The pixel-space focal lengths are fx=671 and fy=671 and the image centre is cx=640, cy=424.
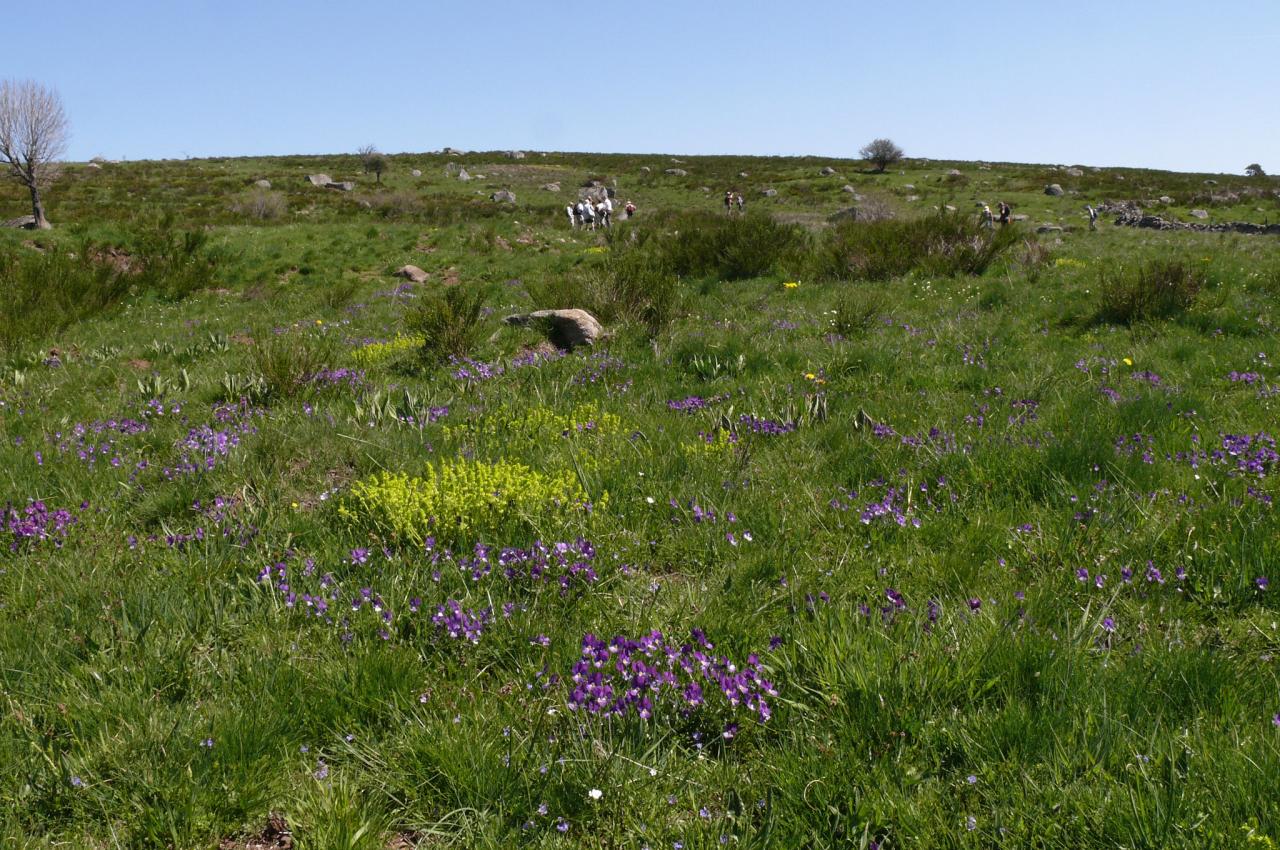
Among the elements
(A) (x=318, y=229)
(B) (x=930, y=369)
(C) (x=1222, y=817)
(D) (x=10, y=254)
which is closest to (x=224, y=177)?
(A) (x=318, y=229)

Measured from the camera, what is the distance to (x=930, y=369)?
695 centimetres

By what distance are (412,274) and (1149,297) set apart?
1684cm

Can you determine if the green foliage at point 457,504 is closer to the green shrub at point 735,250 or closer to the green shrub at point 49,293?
the green shrub at point 49,293

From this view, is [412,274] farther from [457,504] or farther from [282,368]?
[457,504]

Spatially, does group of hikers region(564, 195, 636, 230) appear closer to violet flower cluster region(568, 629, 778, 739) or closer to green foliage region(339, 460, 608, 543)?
green foliage region(339, 460, 608, 543)

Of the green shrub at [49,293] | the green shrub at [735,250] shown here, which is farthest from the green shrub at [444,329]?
the green shrub at [735,250]

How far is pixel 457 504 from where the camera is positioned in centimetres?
363

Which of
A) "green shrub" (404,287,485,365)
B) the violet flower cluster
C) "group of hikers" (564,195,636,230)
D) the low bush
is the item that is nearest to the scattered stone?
"green shrub" (404,287,485,365)

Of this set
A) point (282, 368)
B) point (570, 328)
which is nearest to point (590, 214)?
point (570, 328)

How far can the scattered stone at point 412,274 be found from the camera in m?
18.9

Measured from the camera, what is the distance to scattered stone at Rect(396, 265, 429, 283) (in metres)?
18.9

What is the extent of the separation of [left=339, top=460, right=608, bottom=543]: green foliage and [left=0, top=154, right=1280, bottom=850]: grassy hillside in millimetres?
22

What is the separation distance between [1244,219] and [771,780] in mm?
45492

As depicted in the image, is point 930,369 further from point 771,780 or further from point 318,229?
point 318,229
